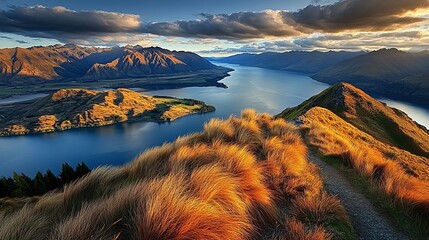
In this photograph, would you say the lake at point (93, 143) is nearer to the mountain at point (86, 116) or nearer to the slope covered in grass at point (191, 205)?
the mountain at point (86, 116)

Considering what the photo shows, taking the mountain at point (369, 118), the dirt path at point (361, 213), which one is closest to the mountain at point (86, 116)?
the mountain at point (369, 118)

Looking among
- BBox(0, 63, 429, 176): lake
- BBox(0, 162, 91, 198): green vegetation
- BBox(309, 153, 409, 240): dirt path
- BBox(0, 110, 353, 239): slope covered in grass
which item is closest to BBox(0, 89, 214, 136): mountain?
BBox(0, 63, 429, 176): lake

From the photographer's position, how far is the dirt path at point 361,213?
5867mm

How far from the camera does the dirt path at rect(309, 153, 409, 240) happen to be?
19.2ft

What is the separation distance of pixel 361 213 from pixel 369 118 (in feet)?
214

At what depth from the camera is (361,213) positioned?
22.5 feet

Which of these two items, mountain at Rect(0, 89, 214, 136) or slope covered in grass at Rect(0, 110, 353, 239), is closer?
slope covered in grass at Rect(0, 110, 353, 239)

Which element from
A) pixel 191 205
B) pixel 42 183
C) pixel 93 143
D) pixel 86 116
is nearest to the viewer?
pixel 191 205

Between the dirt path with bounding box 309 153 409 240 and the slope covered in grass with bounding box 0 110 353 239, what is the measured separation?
520 mm

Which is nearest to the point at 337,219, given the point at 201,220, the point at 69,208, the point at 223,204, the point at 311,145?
the point at 223,204

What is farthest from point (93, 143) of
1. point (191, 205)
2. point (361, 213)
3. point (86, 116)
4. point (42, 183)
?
point (191, 205)

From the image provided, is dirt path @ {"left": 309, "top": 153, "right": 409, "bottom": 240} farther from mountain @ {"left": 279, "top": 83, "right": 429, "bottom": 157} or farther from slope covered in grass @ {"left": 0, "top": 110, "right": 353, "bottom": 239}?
mountain @ {"left": 279, "top": 83, "right": 429, "bottom": 157}

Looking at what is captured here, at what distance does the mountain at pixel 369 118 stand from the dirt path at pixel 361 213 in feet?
134

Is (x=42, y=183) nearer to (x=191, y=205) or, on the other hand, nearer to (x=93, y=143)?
(x=191, y=205)
